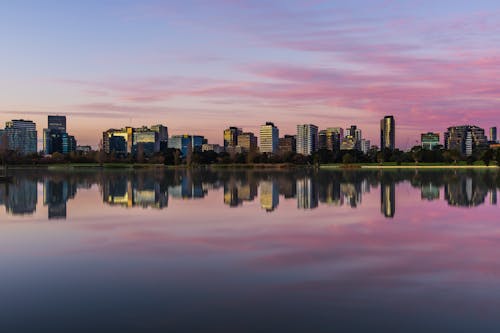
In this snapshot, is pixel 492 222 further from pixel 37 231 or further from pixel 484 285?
pixel 37 231

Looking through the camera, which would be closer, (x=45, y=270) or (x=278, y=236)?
(x=45, y=270)

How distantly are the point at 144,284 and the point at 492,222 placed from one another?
20.6 m

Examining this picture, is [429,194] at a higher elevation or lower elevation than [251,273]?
higher

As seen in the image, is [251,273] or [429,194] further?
[429,194]

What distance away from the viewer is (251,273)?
50.9ft

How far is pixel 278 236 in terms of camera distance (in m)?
22.6

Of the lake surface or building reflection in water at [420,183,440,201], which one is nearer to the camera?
the lake surface

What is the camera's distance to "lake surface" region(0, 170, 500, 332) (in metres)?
11.0

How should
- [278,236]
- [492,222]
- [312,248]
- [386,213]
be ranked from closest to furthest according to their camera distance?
[312,248] < [278,236] < [492,222] < [386,213]

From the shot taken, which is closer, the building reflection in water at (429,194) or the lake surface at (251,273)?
the lake surface at (251,273)

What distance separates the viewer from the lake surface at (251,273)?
11.0m

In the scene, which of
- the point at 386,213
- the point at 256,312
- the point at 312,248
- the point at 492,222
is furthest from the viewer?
the point at 386,213

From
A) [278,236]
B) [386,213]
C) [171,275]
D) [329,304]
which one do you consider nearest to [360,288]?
[329,304]

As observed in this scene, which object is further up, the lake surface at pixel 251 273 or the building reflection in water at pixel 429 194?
the building reflection in water at pixel 429 194
